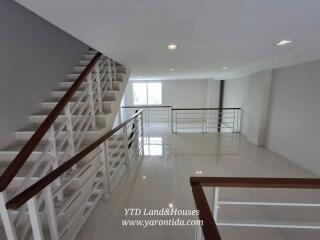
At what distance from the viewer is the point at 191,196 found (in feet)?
7.22

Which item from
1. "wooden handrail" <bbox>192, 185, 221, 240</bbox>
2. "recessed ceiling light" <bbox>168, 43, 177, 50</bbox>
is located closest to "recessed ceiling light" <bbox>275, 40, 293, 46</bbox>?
"recessed ceiling light" <bbox>168, 43, 177, 50</bbox>

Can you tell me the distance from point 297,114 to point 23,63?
4419 millimetres

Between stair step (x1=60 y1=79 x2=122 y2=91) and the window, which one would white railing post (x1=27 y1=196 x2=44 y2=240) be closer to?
stair step (x1=60 y1=79 x2=122 y2=91)

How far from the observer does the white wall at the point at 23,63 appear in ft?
6.39

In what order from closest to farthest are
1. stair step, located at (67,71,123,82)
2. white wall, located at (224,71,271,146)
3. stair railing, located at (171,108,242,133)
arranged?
stair step, located at (67,71,123,82)
white wall, located at (224,71,271,146)
stair railing, located at (171,108,242,133)

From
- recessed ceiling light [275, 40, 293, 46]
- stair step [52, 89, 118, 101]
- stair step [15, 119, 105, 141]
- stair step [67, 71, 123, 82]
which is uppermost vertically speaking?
recessed ceiling light [275, 40, 293, 46]

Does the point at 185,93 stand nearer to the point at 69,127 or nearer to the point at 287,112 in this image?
the point at 287,112

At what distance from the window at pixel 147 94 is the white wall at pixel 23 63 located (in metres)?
5.67

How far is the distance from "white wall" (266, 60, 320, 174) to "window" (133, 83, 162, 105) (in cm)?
526

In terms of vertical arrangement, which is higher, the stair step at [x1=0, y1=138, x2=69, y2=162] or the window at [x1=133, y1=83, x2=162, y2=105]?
the window at [x1=133, y1=83, x2=162, y2=105]

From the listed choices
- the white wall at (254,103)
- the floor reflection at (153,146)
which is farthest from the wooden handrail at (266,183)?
the white wall at (254,103)

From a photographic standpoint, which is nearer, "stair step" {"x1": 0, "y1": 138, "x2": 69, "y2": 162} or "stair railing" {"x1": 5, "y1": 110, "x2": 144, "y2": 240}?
"stair railing" {"x1": 5, "y1": 110, "x2": 144, "y2": 240}

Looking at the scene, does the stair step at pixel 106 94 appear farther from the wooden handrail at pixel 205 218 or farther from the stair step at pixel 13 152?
the wooden handrail at pixel 205 218

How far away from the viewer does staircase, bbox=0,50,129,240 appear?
115 centimetres
